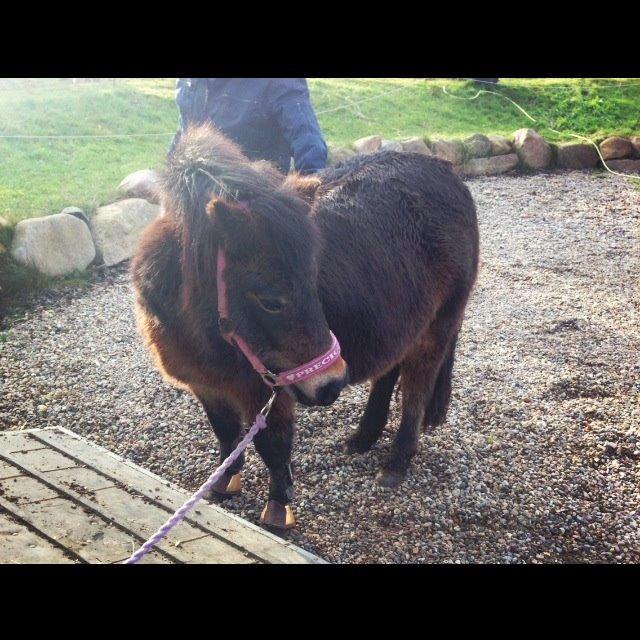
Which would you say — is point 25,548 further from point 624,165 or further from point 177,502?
point 624,165

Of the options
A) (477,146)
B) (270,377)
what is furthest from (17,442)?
(477,146)

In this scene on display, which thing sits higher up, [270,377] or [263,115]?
[263,115]

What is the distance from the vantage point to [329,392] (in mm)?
2494

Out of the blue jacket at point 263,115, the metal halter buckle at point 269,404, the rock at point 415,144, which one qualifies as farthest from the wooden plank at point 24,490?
the rock at point 415,144

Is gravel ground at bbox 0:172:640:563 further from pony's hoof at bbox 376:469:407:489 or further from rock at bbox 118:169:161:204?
rock at bbox 118:169:161:204

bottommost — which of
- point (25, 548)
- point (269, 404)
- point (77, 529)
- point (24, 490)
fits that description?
point (24, 490)

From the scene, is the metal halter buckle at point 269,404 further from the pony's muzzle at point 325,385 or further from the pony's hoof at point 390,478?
the pony's hoof at point 390,478

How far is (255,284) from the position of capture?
7.95 ft

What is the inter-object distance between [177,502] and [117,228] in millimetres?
4240

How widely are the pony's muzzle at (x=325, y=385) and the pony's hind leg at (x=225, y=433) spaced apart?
77 cm

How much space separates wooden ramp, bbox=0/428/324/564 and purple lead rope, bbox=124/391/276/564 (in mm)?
229

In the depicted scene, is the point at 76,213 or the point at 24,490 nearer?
the point at 24,490

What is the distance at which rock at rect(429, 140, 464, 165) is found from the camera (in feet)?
33.3

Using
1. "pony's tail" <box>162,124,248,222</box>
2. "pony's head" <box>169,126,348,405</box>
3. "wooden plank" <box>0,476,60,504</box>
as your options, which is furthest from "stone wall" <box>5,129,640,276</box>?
"wooden plank" <box>0,476,60,504</box>
